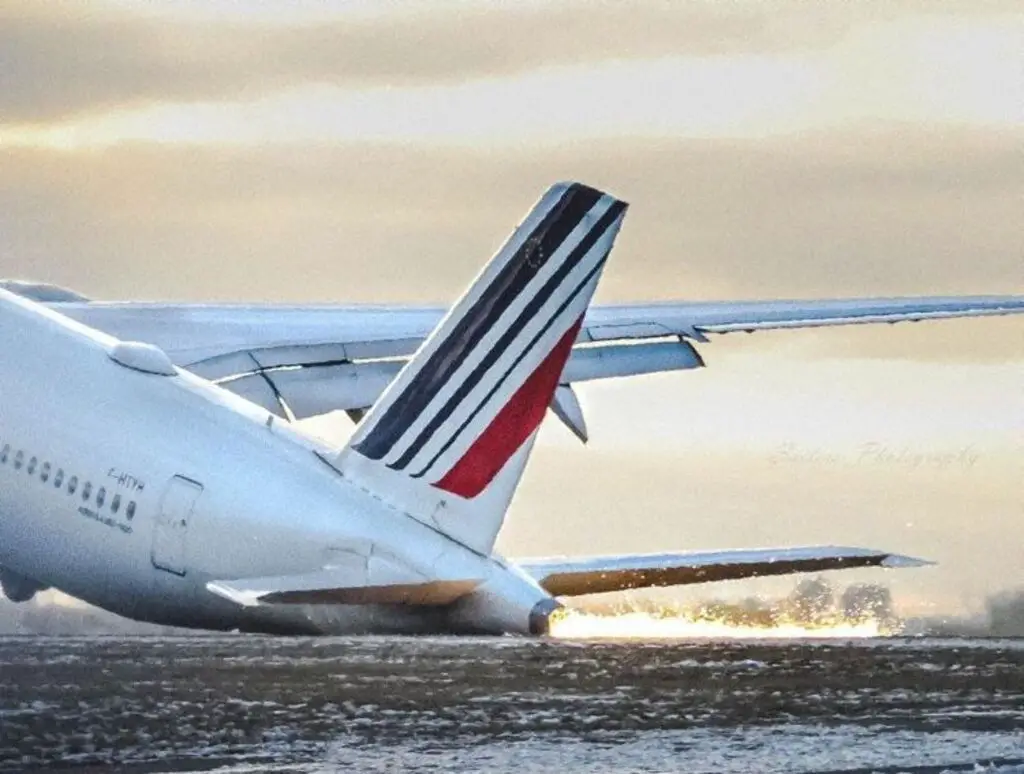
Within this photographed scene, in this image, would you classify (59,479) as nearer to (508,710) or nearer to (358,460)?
(358,460)

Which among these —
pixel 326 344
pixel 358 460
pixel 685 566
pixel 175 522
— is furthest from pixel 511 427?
pixel 326 344

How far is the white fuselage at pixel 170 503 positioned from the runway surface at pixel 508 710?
3.99 feet

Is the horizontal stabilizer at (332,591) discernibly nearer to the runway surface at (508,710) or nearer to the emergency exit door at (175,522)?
the runway surface at (508,710)

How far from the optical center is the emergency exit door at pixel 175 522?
31297 millimetres

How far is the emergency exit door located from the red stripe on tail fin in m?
5.00

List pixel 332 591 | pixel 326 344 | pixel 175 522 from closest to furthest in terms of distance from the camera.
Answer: pixel 332 591 < pixel 175 522 < pixel 326 344

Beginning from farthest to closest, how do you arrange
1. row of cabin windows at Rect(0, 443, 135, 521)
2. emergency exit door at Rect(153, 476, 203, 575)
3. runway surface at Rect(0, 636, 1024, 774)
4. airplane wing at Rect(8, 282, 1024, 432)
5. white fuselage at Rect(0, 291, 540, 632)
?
airplane wing at Rect(8, 282, 1024, 432) → row of cabin windows at Rect(0, 443, 135, 521) → emergency exit door at Rect(153, 476, 203, 575) → white fuselage at Rect(0, 291, 540, 632) → runway surface at Rect(0, 636, 1024, 774)

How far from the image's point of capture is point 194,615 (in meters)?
32.6

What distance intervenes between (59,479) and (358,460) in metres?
7.03

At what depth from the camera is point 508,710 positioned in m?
26.5

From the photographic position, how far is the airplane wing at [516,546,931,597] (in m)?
25.9

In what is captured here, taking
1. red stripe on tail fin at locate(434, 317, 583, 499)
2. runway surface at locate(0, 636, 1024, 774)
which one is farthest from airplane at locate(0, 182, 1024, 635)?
runway surface at locate(0, 636, 1024, 774)

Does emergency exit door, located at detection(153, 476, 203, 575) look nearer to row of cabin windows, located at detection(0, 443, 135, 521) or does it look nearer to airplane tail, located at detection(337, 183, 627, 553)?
row of cabin windows, located at detection(0, 443, 135, 521)

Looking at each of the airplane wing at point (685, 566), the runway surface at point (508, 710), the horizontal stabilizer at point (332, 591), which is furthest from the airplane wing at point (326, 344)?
the horizontal stabilizer at point (332, 591)
